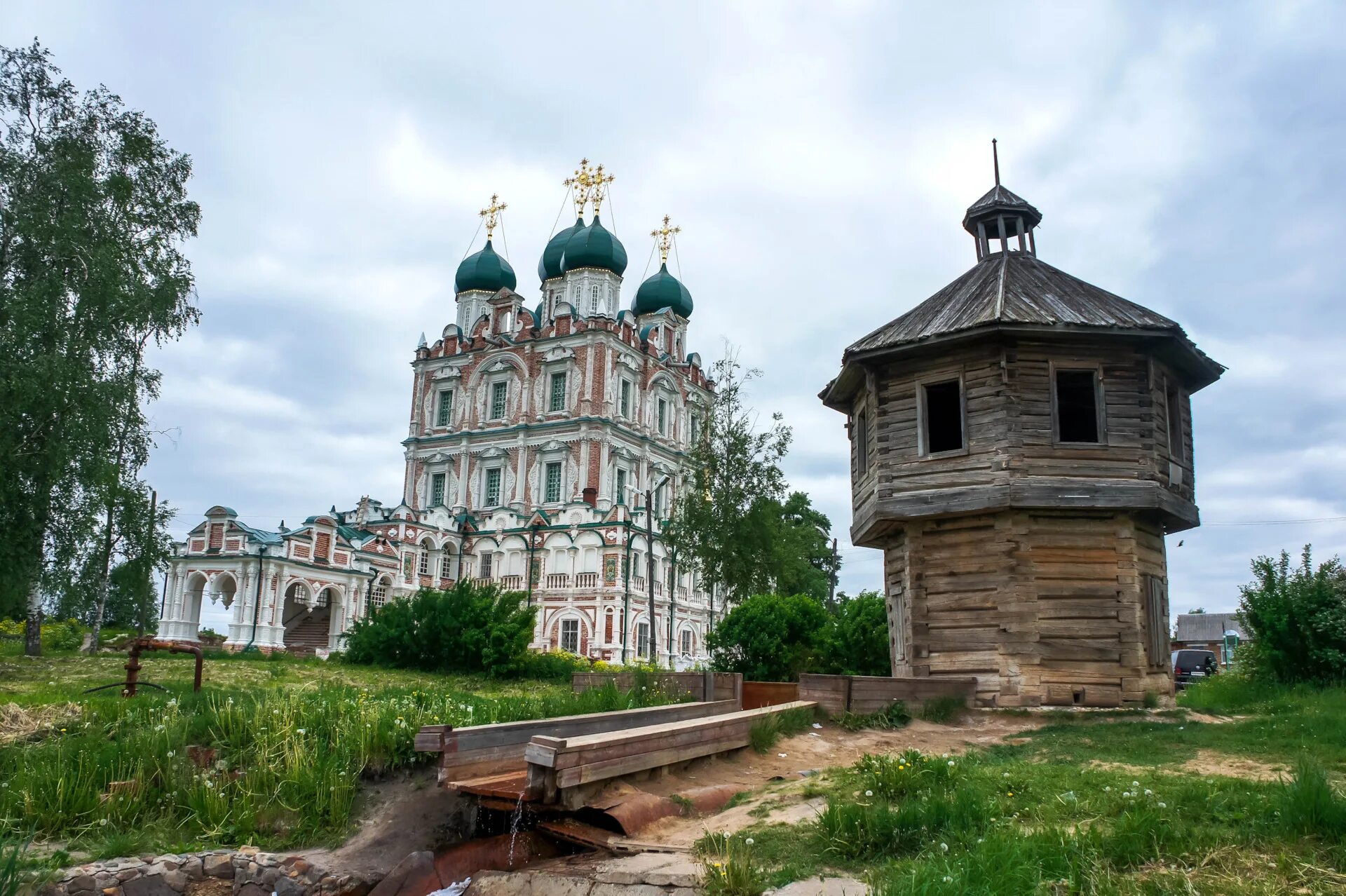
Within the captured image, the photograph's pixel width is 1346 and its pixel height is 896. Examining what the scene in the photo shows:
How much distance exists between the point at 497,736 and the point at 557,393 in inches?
1846

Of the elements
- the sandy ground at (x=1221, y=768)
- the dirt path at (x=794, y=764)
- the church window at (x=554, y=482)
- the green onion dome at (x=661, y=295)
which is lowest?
the dirt path at (x=794, y=764)

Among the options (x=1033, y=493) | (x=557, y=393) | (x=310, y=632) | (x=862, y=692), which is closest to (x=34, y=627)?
(x=862, y=692)

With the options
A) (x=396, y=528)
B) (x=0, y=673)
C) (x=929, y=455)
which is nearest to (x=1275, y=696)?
(x=929, y=455)

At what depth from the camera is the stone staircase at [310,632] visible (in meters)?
40.9

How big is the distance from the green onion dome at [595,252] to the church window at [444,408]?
9.89 m

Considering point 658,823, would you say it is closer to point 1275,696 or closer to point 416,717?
point 416,717

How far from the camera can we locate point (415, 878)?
7363 mm

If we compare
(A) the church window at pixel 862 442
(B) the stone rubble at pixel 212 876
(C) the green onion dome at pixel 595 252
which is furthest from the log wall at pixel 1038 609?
(C) the green onion dome at pixel 595 252

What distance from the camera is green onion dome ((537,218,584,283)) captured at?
191 feet

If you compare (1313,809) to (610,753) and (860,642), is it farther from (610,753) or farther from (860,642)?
(860,642)

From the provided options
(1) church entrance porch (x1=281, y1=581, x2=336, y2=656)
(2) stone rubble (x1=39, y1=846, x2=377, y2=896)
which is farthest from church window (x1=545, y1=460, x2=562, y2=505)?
(2) stone rubble (x1=39, y1=846, x2=377, y2=896)

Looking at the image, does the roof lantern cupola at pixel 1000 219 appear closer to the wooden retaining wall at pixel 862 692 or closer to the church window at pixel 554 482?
the wooden retaining wall at pixel 862 692

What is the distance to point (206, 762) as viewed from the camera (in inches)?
363

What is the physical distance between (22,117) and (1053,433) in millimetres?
21586
